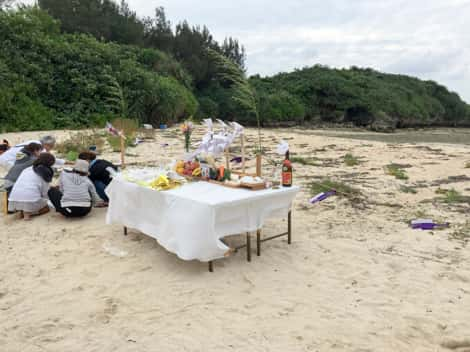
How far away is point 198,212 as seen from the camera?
11.4ft

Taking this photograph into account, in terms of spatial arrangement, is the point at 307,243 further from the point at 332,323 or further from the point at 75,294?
the point at 75,294

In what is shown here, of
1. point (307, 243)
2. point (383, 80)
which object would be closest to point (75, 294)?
point (307, 243)

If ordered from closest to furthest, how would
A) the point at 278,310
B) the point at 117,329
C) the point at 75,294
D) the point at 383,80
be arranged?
1. the point at 117,329
2. the point at 278,310
3. the point at 75,294
4. the point at 383,80

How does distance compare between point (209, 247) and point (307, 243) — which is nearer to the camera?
point (209, 247)

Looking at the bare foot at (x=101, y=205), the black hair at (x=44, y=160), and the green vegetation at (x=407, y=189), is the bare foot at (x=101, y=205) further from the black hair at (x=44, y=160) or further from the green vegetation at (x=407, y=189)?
the green vegetation at (x=407, y=189)

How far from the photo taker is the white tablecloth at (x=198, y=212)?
137 inches

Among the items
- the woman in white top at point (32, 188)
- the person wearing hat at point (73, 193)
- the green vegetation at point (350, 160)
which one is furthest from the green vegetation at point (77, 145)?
the green vegetation at point (350, 160)

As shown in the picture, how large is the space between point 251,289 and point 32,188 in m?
3.37

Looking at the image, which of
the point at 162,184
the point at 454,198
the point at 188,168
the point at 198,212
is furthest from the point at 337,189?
the point at 198,212

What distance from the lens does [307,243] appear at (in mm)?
4543

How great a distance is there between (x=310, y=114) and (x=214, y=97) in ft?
29.0

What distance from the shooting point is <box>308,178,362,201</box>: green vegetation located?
6.40 metres

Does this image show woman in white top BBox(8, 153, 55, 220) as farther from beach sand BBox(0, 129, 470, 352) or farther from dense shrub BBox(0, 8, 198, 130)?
dense shrub BBox(0, 8, 198, 130)

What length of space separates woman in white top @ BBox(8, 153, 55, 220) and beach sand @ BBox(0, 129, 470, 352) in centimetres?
24
